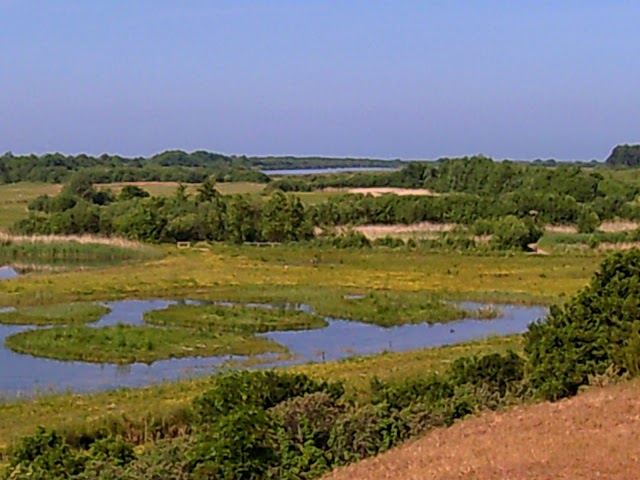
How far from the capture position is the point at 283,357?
26.2 m

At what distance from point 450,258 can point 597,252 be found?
25.5 ft

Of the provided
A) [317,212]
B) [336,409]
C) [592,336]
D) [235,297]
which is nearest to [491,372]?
[592,336]

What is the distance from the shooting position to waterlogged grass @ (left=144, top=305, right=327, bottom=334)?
3108cm

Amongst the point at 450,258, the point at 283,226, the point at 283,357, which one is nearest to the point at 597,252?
the point at 450,258

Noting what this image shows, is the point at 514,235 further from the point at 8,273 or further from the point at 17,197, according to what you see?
the point at 17,197

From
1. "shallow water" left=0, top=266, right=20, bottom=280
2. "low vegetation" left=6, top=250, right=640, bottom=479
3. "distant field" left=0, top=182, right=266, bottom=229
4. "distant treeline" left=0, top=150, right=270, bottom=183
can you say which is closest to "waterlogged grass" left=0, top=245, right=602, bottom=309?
"shallow water" left=0, top=266, right=20, bottom=280

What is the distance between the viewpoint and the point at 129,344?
89.6ft

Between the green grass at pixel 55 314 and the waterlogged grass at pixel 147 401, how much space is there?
36.3ft

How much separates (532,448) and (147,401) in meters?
11.3

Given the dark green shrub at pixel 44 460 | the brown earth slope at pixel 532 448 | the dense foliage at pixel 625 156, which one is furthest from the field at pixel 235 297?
the dense foliage at pixel 625 156

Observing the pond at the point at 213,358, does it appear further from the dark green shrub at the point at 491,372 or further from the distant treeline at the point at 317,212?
the distant treeline at the point at 317,212

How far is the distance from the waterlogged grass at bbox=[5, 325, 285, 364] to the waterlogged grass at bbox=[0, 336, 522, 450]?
13.6 ft

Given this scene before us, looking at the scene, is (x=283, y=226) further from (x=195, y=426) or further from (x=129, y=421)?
(x=195, y=426)

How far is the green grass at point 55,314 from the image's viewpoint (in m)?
31.9
